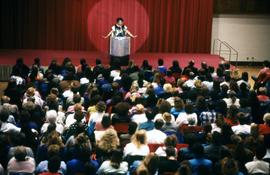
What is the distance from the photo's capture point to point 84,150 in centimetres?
712

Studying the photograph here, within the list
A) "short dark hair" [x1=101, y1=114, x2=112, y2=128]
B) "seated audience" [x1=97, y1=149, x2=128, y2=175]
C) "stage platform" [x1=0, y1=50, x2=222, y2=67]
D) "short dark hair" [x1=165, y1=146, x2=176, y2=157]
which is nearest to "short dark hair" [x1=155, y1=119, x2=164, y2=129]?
"short dark hair" [x1=101, y1=114, x2=112, y2=128]

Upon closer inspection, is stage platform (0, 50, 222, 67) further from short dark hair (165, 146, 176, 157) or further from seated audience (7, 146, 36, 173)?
short dark hair (165, 146, 176, 157)

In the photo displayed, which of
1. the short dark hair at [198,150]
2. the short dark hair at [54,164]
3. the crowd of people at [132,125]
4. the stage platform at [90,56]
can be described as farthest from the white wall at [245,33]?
the short dark hair at [54,164]

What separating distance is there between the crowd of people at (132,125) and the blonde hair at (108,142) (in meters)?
0.01

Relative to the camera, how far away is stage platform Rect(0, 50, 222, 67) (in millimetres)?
17156

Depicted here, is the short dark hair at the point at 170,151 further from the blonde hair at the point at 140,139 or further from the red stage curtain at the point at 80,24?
the red stage curtain at the point at 80,24

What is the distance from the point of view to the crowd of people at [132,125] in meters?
7.07

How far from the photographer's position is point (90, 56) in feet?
59.6

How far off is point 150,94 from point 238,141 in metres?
2.94

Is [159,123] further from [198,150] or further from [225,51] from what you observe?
[225,51]

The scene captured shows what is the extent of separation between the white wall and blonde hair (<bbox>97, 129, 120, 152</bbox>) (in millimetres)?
12917

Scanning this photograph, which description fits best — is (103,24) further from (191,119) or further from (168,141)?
(168,141)

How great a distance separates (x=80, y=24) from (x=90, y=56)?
1817 millimetres

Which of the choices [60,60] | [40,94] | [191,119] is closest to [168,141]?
[191,119]
